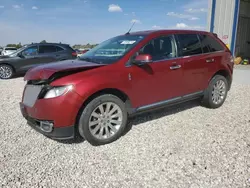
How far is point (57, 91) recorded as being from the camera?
291 centimetres

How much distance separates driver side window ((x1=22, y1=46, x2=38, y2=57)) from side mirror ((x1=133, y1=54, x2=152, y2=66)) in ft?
27.1

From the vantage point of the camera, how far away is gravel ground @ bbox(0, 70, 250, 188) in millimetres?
2461

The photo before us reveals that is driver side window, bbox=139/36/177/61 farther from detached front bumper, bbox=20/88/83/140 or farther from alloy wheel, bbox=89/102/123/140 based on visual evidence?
detached front bumper, bbox=20/88/83/140

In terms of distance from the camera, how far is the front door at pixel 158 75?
351cm

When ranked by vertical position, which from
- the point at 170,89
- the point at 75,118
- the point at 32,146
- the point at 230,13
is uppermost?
the point at 230,13

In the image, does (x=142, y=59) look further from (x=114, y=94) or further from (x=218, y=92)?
(x=218, y=92)

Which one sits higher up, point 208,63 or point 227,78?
point 208,63

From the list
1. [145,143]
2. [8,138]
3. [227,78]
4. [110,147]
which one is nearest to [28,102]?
[8,138]

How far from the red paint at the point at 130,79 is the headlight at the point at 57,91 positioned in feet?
0.17

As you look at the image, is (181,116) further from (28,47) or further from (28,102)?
(28,47)

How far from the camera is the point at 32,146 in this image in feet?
10.8

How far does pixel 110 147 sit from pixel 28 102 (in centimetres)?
140

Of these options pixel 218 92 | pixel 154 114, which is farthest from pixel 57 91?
pixel 218 92

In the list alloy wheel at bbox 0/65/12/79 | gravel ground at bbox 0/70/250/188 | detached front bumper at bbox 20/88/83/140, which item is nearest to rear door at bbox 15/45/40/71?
alloy wheel at bbox 0/65/12/79
